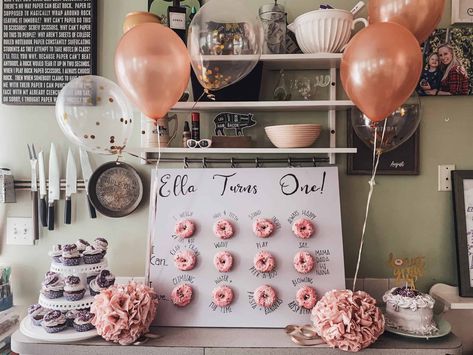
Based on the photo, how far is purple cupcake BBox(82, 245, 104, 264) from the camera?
1.51 metres

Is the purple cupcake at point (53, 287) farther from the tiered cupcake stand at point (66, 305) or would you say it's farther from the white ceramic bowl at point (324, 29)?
the white ceramic bowl at point (324, 29)

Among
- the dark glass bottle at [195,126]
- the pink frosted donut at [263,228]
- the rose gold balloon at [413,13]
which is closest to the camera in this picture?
the rose gold balloon at [413,13]

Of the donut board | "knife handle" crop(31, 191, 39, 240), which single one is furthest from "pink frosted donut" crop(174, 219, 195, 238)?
"knife handle" crop(31, 191, 39, 240)

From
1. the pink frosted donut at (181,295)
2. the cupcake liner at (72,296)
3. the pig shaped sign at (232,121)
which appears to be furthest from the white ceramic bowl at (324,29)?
the cupcake liner at (72,296)

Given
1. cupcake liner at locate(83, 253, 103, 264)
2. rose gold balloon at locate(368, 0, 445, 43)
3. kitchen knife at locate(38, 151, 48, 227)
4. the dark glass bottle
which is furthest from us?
kitchen knife at locate(38, 151, 48, 227)

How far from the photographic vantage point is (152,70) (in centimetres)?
134

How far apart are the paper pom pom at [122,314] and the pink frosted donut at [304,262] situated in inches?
21.9

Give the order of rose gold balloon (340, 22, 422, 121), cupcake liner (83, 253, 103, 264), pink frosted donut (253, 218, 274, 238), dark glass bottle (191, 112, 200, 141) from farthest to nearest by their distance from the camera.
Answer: dark glass bottle (191, 112, 200, 141)
pink frosted donut (253, 218, 274, 238)
cupcake liner (83, 253, 103, 264)
rose gold balloon (340, 22, 422, 121)

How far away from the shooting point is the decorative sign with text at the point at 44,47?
1.84 meters

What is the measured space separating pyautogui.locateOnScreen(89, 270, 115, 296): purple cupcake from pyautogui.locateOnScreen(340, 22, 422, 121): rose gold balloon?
3.53 ft

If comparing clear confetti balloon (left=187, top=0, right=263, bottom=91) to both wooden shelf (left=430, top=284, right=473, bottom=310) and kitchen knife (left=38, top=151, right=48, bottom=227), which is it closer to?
kitchen knife (left=38, top=151, right=48, bottom=227)

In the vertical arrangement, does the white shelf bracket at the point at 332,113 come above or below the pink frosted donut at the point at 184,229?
above

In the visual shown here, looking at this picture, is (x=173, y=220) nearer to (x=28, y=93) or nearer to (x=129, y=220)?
(x=129, y=220)

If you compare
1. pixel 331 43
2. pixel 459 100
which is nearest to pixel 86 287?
pixel 331 43
